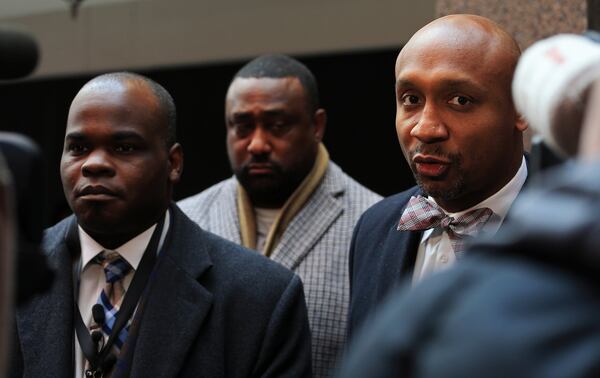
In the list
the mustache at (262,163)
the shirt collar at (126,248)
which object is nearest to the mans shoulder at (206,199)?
the mustache at (262,163)

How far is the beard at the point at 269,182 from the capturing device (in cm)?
477

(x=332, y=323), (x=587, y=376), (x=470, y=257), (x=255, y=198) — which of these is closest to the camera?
(x=587, y=376)

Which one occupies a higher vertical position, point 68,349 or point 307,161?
point 307,161

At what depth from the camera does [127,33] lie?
26.1 feet

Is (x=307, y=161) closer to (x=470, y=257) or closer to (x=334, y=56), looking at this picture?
(x=334, y=56)

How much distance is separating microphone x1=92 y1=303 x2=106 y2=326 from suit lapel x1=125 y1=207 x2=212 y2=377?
0.36 feet

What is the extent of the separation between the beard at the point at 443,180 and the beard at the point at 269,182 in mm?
1421

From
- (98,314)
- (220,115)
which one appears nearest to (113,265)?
(98,314)

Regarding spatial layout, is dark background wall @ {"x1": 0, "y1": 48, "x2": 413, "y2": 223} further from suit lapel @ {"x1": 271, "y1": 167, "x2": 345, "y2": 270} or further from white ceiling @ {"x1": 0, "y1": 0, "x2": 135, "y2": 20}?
suit lapel @ {"x1": 271, "y1": 167, "x2": 345, "y2": 270}

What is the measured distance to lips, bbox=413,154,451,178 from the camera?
3342 millimetres

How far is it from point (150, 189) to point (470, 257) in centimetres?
239

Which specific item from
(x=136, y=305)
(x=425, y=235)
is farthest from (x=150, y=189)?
(x=425, y=235)

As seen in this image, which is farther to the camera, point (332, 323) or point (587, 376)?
point (332, 323)

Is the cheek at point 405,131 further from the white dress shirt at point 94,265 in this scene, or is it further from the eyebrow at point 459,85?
the white dress shirt at point 94,265
